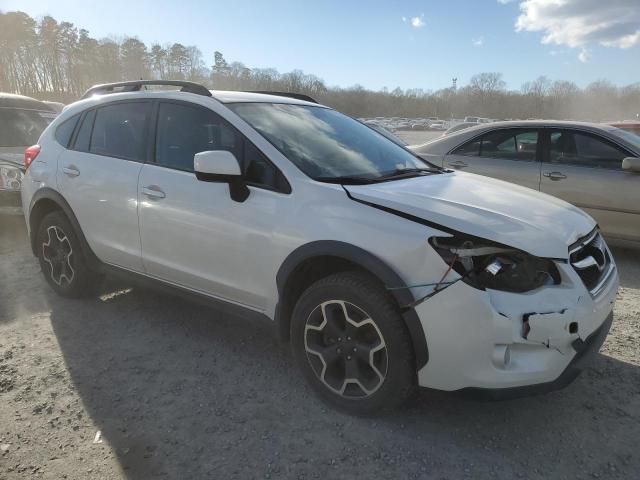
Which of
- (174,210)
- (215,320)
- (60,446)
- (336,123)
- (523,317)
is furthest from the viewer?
(215,320)

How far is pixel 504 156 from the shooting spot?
6.27 m

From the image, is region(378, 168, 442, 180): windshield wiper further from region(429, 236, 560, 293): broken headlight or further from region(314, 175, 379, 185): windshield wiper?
region(429, 236, 560, 293): broken headlight

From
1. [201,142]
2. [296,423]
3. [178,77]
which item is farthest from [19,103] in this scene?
[178,77]

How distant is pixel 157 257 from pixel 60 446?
4.54ft

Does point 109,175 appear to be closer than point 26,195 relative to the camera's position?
Yes

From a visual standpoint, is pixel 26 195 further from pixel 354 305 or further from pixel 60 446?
pixel 354 305

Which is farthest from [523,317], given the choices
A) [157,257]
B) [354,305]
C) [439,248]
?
[157,257]

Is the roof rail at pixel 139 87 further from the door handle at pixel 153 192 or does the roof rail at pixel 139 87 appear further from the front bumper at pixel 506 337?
the front bumper at pixel 506 337

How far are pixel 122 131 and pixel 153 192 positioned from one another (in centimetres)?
79

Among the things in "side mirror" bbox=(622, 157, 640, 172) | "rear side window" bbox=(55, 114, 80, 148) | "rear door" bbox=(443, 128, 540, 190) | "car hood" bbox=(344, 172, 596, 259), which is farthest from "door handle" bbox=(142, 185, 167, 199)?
"side mirror" bbox=(622, 157, 640, 172)

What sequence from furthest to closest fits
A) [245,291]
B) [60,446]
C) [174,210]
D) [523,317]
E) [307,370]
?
[174,210], [245,291], [307,370], [60,446], [523,317]

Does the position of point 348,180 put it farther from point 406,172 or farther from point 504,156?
point 504,156

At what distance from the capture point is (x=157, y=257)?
3549 millimetres

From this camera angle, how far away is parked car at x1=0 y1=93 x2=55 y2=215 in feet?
20.8
